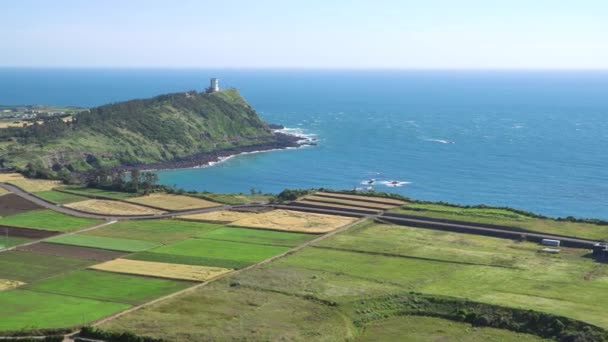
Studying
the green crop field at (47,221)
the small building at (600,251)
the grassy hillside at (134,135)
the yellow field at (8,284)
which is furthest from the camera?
the grassy hillside at (134,135)

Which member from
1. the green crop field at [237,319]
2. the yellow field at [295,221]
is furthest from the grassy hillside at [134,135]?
the green crop field at [237,319]

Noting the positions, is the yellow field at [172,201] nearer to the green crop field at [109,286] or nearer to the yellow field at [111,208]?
the yellow field at [111,208]

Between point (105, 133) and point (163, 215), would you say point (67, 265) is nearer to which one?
point (163, 215)

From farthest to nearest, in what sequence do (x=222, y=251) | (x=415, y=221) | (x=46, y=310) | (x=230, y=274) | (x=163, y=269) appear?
(x=415, y=221) < (x=222, y=251) < (x=163, y=269) < (x=230, y=274) < (x=46, y=310)

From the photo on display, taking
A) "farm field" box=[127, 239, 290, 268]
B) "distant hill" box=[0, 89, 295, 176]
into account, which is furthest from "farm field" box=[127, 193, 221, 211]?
"distant hill" box=[0, 89, 295, 176]

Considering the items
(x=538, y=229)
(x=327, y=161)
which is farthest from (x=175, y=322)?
(x=327, y=161)

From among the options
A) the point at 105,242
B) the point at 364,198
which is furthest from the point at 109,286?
the point at 364,198

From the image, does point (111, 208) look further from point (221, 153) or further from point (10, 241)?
point (221, 153)
